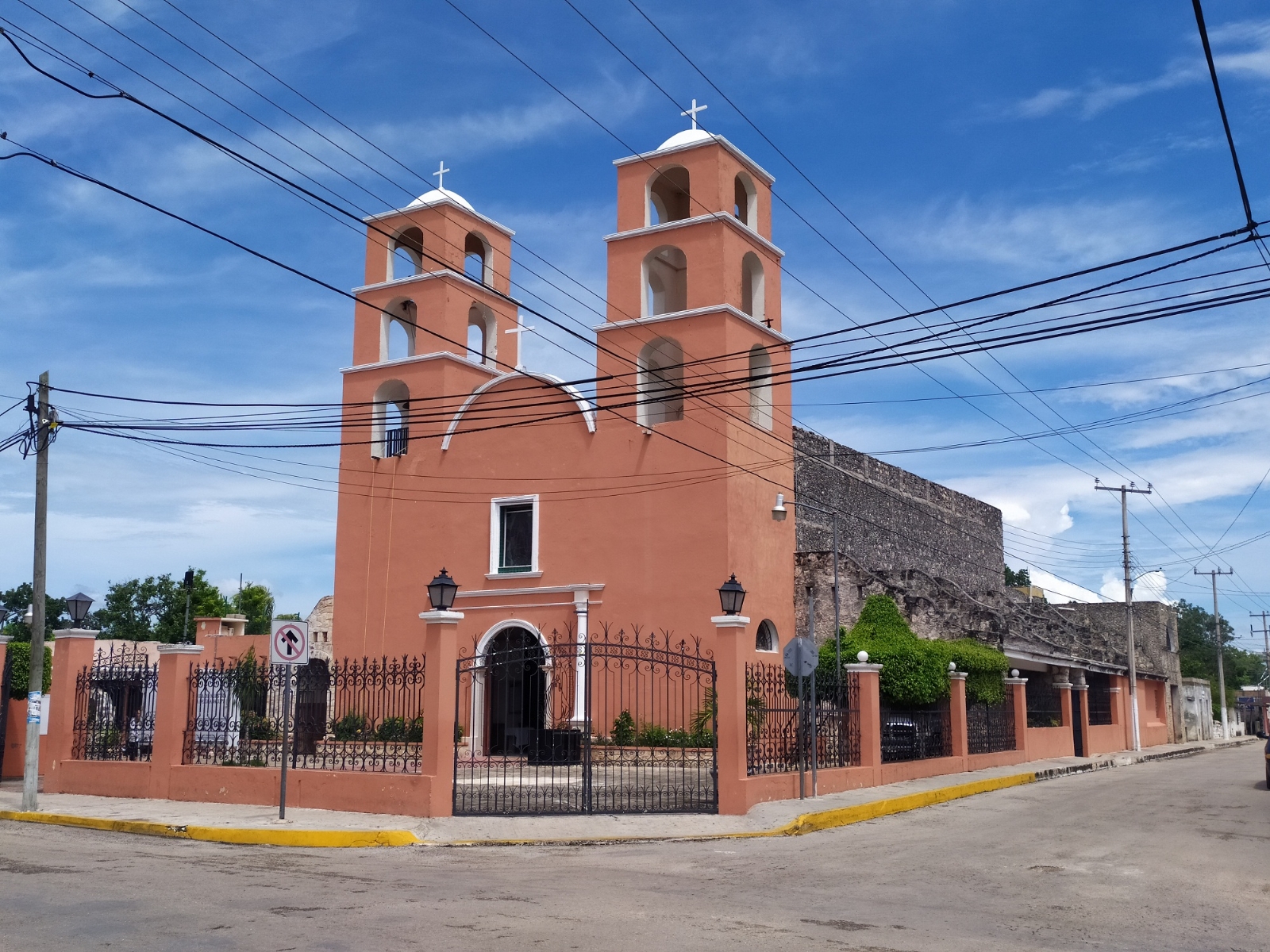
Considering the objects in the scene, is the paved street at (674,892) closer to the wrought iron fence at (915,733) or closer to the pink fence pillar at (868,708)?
the pink fence pillar at (868,708)

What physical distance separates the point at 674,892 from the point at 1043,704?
78.7 feet

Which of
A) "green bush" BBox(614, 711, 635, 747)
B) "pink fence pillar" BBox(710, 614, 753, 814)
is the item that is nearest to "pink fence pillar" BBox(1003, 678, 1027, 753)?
"green bush" BBox(614, 711, 635, 747)

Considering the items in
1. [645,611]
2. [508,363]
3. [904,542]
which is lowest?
[645,611]

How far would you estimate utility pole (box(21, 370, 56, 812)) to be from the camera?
52.5 feet

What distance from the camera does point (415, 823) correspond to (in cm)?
1382

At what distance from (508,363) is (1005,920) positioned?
2391 centimetres

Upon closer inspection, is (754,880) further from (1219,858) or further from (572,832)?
(1219,858)

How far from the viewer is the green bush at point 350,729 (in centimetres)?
1589

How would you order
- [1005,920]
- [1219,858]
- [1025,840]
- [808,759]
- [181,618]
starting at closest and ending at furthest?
[1005,920], [1219,858], [1025,840], [808,759], [181,618]

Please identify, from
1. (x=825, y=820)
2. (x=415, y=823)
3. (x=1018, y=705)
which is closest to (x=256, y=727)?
(x=415, y=823)

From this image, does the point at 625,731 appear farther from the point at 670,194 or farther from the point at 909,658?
the point at 670,194

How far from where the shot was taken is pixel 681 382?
26234mm

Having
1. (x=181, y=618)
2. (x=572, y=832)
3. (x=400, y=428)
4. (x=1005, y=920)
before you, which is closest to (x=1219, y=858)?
(x=1005, y=920)

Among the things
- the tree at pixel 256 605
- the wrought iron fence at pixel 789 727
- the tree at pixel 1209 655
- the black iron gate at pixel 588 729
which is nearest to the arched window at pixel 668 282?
the black iron gate at pixel 588 729
